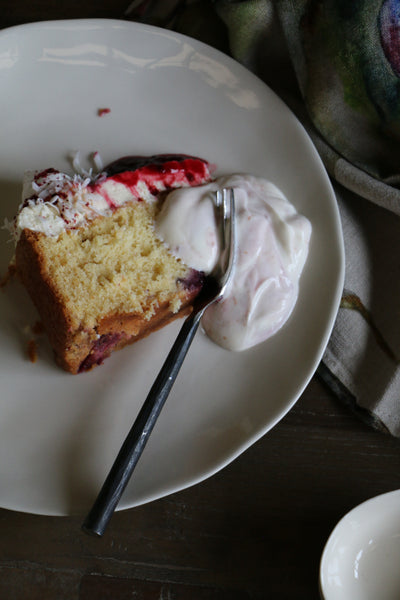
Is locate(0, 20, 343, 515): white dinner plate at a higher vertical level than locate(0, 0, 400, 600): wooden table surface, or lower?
higher

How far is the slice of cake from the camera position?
2129 millimetres

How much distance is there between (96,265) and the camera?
2.17 meters


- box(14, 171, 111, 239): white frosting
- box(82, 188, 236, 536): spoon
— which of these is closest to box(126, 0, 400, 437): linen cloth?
box(82, 188, 236, 536): spoon

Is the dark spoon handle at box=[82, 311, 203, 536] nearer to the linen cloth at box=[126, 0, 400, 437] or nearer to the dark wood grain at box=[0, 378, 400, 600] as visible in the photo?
the dark wood grain at box=[0, 378, 400, 600]

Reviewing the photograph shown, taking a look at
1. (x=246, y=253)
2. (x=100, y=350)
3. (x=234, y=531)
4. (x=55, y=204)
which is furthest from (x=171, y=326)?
(x=234, y=531)

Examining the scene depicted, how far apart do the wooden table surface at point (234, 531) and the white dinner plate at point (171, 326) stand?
7.3 inches

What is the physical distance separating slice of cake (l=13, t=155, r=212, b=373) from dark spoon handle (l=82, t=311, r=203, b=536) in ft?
0.44

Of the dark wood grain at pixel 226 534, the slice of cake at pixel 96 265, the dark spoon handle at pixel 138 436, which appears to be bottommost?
the dark wood grain at pixel 226 534

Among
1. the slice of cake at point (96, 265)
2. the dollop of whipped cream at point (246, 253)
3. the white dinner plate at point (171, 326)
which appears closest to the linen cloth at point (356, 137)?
the white dinner plate at point (171, 326)

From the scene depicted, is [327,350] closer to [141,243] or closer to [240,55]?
[141,243]

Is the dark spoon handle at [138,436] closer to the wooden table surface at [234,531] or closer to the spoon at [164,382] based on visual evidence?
the spoon at [164,382]

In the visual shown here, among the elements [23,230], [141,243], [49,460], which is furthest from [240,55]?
[49,460]

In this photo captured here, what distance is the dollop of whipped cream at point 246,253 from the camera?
2.21 metres

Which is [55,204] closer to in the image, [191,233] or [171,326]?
[191,233]
